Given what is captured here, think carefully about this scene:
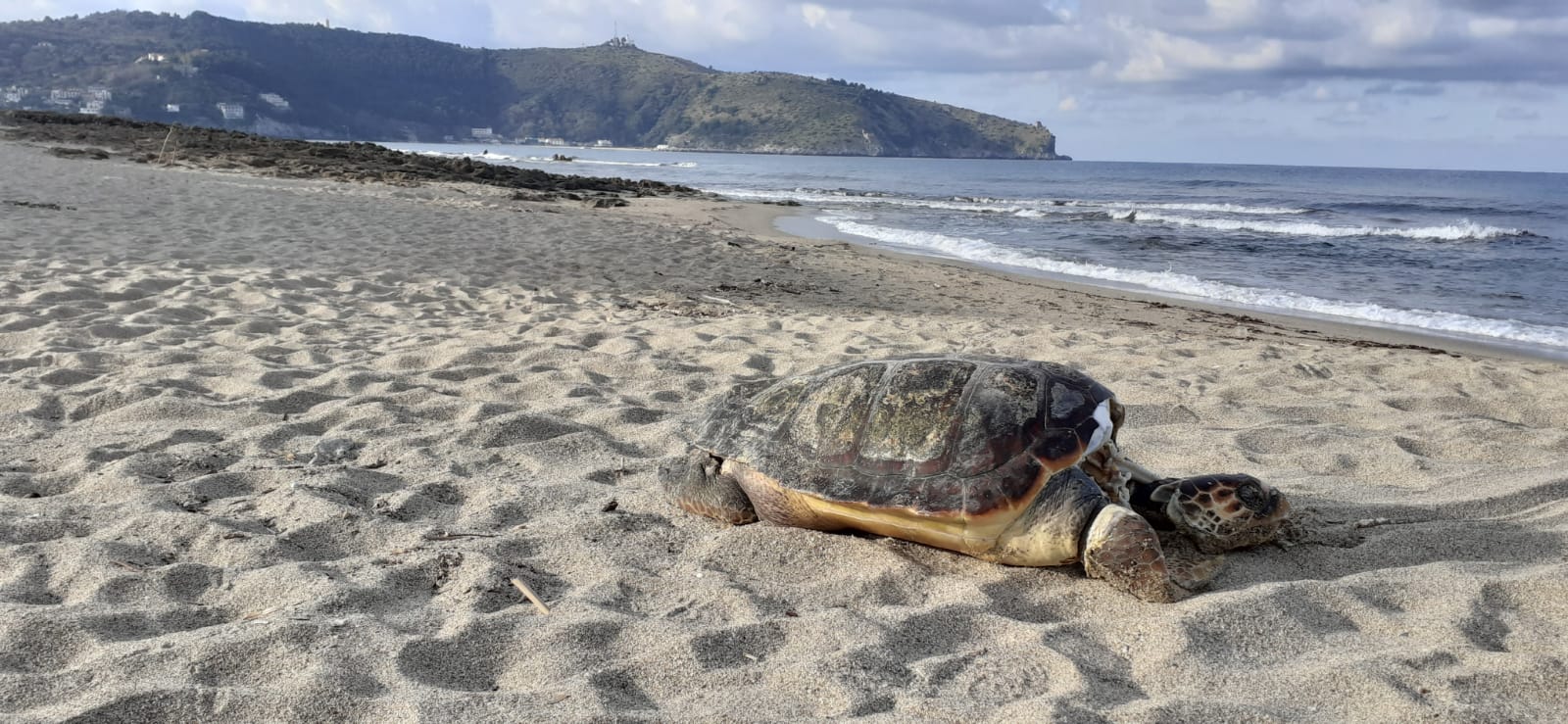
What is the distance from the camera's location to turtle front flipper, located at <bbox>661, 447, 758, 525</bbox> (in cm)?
352

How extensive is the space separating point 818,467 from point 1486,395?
5.12 m

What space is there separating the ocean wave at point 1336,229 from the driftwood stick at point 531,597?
23.1 meters

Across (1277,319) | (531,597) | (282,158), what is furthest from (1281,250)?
(282,158)

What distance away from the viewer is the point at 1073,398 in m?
3.21

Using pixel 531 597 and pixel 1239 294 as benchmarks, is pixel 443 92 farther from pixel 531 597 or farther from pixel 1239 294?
pixel 531 597

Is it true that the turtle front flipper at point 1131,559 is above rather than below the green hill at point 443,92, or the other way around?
below

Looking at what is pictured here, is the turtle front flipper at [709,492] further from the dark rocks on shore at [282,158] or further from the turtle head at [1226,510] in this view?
the dark rocks on shore at [282,158]

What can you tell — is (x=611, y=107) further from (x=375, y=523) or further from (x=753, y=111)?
(x=375, y=523)

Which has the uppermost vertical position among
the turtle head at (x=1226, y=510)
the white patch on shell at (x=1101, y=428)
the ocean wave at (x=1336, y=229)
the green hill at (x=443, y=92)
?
the green hill at (x=443, y=92)

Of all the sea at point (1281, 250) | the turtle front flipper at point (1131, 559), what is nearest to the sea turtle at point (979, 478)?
the turtle front flipper at point (1131, 559)

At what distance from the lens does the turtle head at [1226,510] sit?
3.12 meters

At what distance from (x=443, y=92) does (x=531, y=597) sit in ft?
520

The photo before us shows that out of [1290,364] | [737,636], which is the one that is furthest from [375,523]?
[1290,364]

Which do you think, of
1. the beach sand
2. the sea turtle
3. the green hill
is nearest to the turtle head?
the sea turtle
